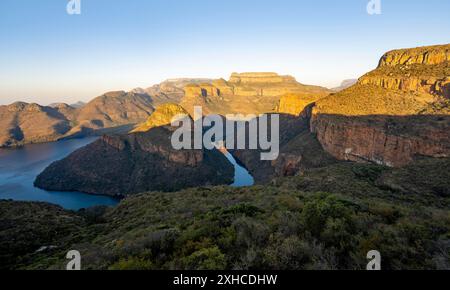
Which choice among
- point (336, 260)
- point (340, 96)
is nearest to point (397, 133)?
point (340, 96)

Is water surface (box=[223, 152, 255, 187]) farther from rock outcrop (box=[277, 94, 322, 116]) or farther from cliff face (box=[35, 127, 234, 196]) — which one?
rock outcrop (box=[277, 94, 322, 116])

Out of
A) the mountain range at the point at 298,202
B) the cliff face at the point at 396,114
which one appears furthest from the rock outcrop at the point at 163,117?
the cliff face at the point at 396,114

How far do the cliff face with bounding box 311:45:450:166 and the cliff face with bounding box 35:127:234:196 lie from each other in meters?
50.1

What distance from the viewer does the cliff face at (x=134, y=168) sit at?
333 feet

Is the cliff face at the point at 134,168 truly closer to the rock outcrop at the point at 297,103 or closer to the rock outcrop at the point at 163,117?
the rock outcrop at the point at 163,117

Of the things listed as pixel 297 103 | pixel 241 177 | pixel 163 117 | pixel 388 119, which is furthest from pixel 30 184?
pixel 388 119

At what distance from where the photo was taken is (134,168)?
109m

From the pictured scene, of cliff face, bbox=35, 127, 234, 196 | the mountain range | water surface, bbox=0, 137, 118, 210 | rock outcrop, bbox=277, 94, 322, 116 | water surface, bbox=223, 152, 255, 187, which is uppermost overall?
rock outcrop, bbox=277, 94, 322, 116

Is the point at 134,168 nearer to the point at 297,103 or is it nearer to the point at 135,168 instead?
the point at 135,168

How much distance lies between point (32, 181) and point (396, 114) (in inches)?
6375

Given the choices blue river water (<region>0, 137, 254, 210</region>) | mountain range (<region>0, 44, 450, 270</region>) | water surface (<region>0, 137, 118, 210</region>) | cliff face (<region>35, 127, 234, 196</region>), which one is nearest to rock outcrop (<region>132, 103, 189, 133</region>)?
cliff face (<region>35, 127, 234, 196</region>)

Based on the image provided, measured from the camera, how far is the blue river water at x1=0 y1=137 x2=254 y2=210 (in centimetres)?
9856

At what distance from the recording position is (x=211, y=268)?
7094 mm

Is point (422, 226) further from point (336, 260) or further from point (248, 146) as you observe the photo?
point (248, 146)
